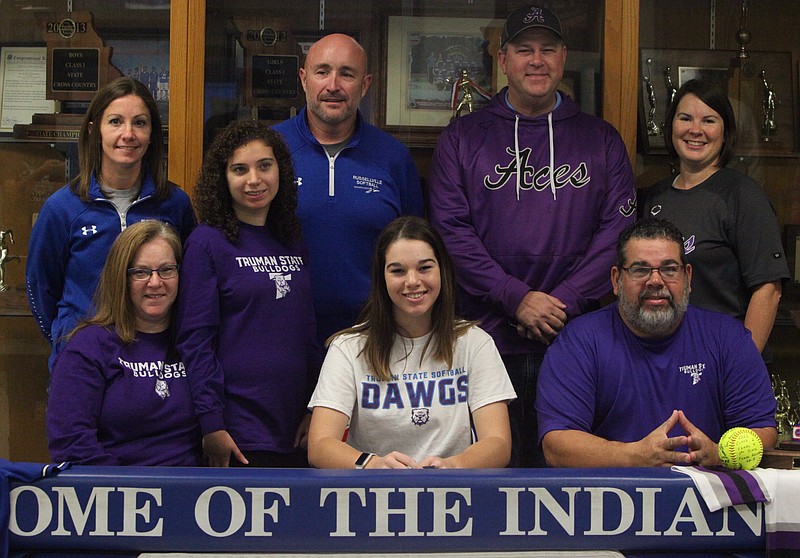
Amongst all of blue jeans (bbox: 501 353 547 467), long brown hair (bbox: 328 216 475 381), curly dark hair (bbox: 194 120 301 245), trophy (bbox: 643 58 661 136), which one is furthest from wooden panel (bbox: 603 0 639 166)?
curly dark hair (bbox: 194 120 301 245)

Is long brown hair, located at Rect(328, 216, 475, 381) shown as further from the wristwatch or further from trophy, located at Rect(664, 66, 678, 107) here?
trophy, located at Rect(664, 66, 678, 107)

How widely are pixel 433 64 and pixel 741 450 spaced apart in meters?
1.92

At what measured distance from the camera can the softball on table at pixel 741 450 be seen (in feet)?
7.17

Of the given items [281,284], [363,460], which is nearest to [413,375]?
[363,460]

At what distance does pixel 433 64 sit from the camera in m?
3.62

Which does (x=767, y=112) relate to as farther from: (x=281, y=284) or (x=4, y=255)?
(x=4, y=255)

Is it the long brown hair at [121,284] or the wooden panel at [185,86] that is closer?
the long brown hair at [121,284]

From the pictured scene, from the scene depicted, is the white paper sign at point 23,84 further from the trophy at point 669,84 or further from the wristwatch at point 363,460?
the trophy at point 669,84

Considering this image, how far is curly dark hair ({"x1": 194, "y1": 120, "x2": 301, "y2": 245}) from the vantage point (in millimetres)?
2688

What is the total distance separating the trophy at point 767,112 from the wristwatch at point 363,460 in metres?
2.09

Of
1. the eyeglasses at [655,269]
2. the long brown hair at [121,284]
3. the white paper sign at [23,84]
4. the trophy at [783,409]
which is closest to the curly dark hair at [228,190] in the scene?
the long brown hair at [121,284]

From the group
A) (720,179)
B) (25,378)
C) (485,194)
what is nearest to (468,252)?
(485,194)

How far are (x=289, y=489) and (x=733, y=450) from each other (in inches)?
37.9

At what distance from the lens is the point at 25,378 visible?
3641 millimetres
